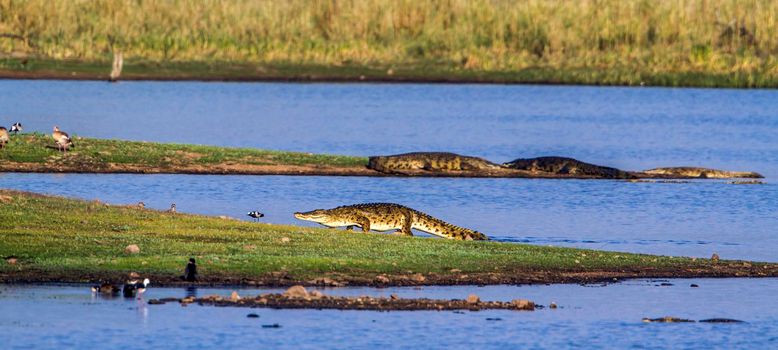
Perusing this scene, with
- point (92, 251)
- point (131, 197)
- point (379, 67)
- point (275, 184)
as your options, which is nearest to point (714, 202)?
point (275, 184)

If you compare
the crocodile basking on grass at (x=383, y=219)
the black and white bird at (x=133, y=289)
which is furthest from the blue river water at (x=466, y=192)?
the crocodile basking on grass at (x=383, y=219)

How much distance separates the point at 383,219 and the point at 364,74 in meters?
41.3

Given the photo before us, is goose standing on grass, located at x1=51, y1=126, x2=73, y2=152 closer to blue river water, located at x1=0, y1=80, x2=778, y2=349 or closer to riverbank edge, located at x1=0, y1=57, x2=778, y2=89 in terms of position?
blue river water, located at x1=0, y1=80, x2=778, y2=349

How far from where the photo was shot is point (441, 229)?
861 inches

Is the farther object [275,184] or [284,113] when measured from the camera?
[284,113]

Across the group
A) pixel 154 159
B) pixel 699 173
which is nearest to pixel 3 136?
pixel 154 159

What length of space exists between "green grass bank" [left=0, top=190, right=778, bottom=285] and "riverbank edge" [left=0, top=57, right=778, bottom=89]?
39.2m

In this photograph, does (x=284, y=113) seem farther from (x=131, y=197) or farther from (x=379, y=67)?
(x=131, y=197)

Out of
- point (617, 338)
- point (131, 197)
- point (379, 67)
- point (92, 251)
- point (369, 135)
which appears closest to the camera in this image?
point (617, 338)

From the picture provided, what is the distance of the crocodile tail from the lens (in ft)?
71.3

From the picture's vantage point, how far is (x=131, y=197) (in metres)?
26.8

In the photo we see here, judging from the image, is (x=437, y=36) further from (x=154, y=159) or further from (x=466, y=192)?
(x=466, y=192)

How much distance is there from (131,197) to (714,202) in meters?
9.82

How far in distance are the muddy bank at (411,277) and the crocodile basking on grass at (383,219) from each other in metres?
3.10
